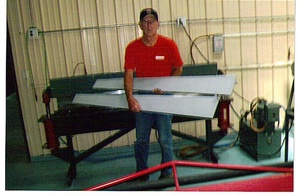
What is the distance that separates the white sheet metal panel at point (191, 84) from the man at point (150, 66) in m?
0.05

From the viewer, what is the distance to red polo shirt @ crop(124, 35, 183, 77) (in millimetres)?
1810

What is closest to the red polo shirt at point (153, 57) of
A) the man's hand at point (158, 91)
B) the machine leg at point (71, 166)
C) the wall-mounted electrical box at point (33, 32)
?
the man's hand at point (158, 91)

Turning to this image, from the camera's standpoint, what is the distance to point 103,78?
7.94ft

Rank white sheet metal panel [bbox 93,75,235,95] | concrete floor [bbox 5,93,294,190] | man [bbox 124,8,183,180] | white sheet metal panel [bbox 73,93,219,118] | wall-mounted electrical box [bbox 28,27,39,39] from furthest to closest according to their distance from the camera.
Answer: wall-mounted electrical box [bbox 28,27,39,39], concrete floor [bbox 5,93,294,190], man [bbox 124,8,183,180], white sheet metal panel [bbox 93,75,235,95], white sheet metal panel [bbox 73,93,219,118]

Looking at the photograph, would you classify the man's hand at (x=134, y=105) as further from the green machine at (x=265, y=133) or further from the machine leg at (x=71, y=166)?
the green machine at (x=265, y=133)

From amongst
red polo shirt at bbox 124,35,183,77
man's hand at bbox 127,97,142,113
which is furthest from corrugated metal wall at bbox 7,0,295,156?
man's hand at bbox 127,97,142,113

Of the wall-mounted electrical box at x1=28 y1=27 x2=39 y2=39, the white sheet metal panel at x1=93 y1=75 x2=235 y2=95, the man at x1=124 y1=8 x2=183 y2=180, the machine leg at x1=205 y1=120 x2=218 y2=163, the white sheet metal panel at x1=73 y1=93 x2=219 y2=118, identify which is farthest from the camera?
the wall-mounted electrical box at x1=28 y1=27 x2=39 y2=39

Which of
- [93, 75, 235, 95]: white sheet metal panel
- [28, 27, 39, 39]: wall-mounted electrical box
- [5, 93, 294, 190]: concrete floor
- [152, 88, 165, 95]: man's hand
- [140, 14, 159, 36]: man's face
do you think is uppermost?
[28, 27, 39, 39]: wall-mounted electrical box

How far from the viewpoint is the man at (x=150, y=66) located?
1803 mm

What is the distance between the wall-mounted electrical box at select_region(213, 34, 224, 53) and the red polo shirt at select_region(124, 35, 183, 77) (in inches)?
35.5

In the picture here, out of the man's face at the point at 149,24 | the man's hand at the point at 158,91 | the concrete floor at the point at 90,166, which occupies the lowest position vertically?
the concrete floor at the point at 90,166

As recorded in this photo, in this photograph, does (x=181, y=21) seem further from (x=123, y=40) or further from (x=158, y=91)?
(x=158, y=91)

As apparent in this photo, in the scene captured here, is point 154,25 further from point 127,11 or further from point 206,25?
point 206,25

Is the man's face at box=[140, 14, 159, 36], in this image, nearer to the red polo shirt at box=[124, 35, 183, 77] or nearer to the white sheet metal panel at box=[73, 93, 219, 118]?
the red polo shirt at box=[124, 35, 183, 77]
